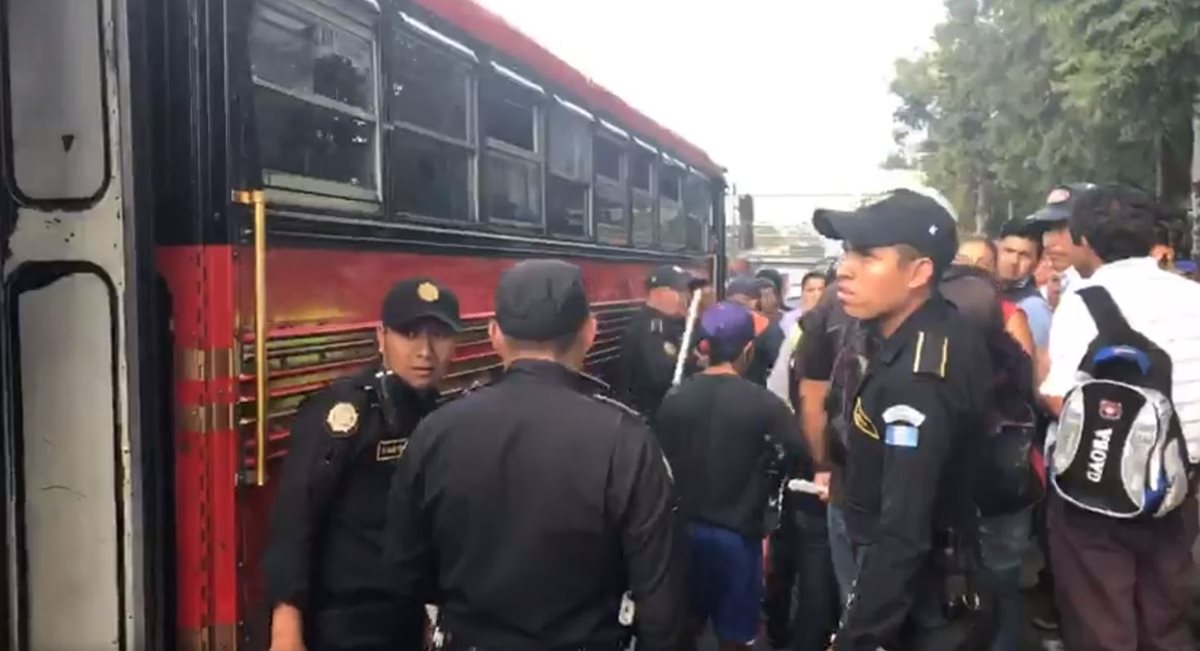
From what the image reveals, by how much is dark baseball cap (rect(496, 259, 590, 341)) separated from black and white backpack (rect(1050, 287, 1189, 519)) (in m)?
1.71

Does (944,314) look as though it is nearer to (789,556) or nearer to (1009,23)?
(789,556)

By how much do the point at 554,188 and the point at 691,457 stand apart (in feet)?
7.45

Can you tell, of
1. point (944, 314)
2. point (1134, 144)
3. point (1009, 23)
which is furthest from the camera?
point (1009, 23)

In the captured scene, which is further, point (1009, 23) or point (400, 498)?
point (1009, 23)

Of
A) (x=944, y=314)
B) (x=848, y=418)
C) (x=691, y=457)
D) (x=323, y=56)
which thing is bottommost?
(x=691, y=457)

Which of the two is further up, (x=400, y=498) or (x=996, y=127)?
(x=996, y=127)

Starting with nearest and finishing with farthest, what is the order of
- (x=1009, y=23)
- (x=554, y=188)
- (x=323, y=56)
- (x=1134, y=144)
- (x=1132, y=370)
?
(x=1132, y=370) → (x=323, y=56) → (x=554, y=188) → (x=1134, y=144) → (x=1009, y=23)

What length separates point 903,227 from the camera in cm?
291

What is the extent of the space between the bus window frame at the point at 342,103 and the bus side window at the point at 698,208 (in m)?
6.39

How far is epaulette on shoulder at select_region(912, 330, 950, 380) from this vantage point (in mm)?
2746

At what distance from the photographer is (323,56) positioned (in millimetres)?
3785

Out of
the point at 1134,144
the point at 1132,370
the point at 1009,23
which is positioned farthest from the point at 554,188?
the point at 1009,23

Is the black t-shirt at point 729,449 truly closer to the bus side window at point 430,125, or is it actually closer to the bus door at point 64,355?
the bus side window at point 430,125

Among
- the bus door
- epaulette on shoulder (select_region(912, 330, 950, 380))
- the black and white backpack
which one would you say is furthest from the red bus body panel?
the black and white backpack
